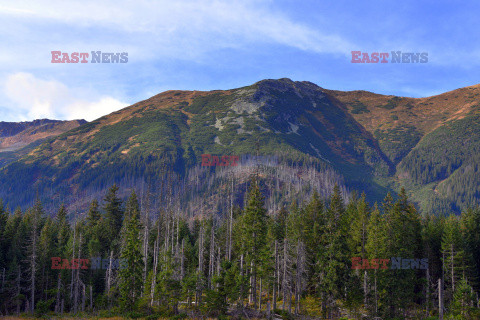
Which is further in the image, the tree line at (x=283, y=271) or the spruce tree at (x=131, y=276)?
the tree line at (x=283, y=271)

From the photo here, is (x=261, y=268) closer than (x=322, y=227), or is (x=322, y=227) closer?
(x=261, y=268)

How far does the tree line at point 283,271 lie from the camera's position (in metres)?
49.0

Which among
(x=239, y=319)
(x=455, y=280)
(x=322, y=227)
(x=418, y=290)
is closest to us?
(x=239, y=319)

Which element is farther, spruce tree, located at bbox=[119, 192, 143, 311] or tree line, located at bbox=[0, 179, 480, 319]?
tree line, located at bbox=[0, 179, 480, 319]

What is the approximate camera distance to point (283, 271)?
2077 inches

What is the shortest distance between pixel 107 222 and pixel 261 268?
142ft

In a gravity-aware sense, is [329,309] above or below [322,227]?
below

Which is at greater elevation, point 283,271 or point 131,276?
point 283,271

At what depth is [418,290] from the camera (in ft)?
220

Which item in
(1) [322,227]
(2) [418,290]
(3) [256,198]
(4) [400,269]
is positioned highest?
(3) [256,198]

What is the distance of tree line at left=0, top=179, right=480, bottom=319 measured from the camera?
48969 mm

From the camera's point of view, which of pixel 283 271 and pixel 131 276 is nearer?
pixel 131 276

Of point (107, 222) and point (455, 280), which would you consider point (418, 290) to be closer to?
point (455, 280)

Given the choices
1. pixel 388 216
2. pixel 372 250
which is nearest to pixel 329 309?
pixel 372 250
